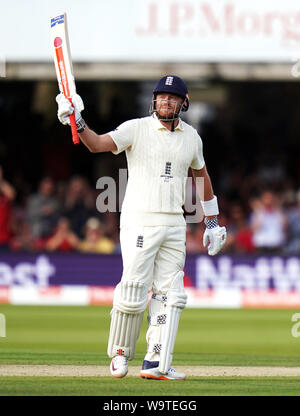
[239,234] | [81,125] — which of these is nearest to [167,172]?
[81,125]

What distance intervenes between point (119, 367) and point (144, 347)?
110 inches

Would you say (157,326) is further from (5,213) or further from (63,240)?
(63,240)

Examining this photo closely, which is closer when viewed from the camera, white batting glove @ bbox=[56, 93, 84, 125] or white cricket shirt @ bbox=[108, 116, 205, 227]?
white batting glove @ bbox=[56, 93, 84, 125]

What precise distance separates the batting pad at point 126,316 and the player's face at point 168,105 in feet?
3.43

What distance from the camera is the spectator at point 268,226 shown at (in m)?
14.3

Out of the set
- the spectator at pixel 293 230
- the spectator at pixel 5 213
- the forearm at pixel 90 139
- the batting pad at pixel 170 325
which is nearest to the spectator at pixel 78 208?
the spectator at pixel 5 213

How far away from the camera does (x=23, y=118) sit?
1652 cm

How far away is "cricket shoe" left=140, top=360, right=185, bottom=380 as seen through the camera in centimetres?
621

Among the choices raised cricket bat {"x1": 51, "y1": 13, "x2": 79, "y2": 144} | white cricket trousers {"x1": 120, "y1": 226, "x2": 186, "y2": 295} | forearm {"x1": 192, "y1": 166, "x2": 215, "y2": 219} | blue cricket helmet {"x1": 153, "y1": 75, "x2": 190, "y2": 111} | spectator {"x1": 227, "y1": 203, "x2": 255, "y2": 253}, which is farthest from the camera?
spectator {"x1": 227, "y1": 203, "x2": 255, "y2": 253}

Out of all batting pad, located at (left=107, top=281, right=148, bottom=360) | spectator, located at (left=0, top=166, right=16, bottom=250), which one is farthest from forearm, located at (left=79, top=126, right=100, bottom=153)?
spectator, located at (left=0, top=166, right=16, bottom=250)

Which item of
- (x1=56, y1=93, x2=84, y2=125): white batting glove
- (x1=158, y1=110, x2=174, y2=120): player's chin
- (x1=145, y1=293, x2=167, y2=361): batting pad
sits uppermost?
(x1=158, y1=110, x2=174, y2=120): player's chin

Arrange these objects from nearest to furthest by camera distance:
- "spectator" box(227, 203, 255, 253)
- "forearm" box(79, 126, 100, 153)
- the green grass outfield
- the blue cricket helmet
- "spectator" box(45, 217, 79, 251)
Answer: the green grass outfield → "forearm" box(79, 126, 100, 153) → the blue cricket helmet → "spectator" box(45, 217, 79, 251) → "spectator" box(227, 203, 255, 253)

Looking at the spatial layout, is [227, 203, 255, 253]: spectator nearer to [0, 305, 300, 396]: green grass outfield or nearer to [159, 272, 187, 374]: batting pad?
[0, 305, 300, 396]: green grass outfield

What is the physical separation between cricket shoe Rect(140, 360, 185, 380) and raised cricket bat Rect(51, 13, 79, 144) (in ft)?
5.54
